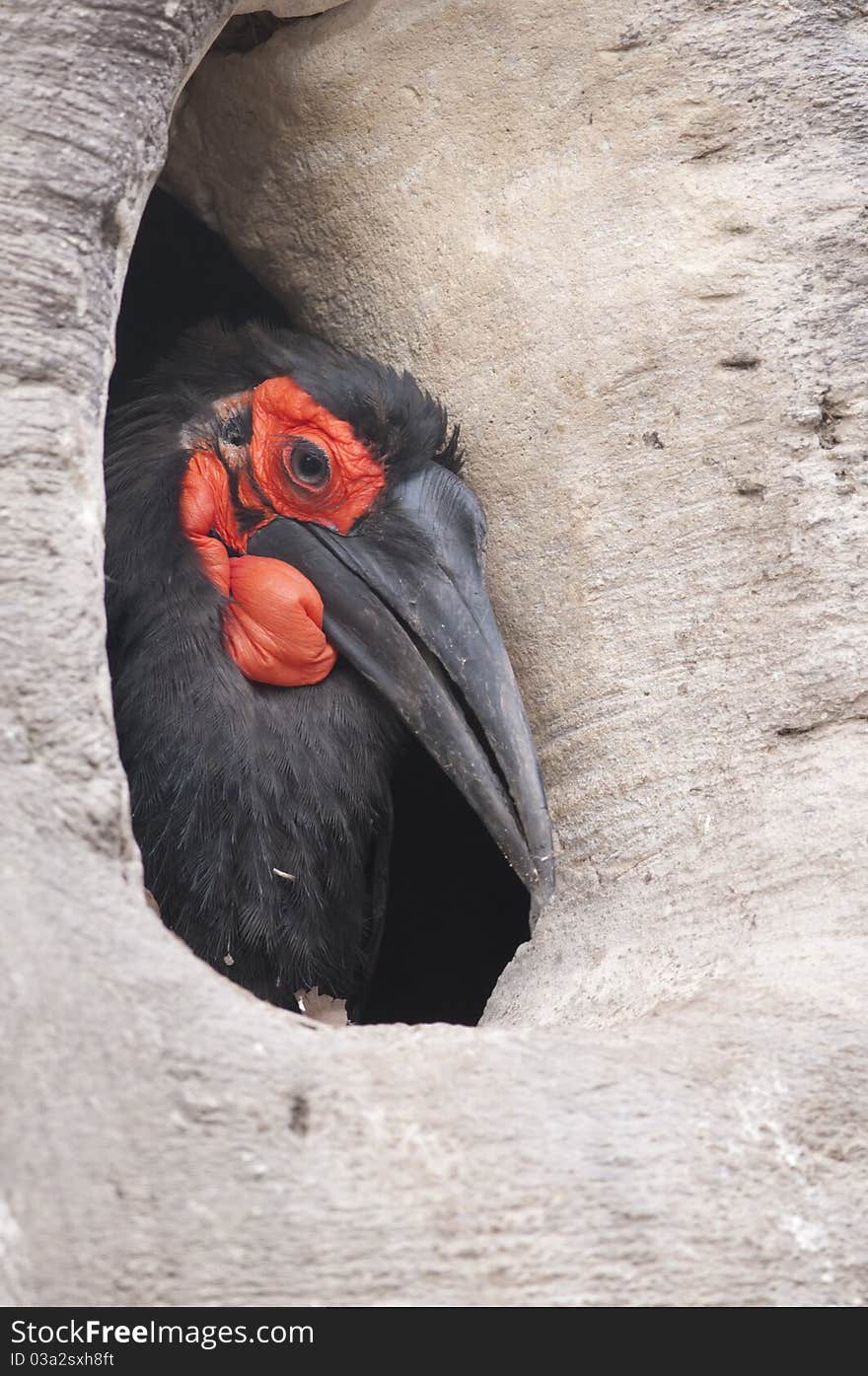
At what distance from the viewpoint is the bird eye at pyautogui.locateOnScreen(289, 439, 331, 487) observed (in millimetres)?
2746

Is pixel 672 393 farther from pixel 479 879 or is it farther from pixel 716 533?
pixel 479 879

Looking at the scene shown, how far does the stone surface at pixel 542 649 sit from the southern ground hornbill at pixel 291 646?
144mm

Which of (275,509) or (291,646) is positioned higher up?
(275,509)

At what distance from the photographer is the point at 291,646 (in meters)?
2.65

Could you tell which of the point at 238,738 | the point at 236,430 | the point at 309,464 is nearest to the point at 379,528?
the point at 309,464

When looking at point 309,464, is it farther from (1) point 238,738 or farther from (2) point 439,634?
(1) point 238,738

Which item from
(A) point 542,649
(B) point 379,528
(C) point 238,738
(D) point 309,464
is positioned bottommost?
(C) point 238,738

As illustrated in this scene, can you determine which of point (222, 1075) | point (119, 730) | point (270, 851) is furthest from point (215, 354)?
point (222, 1075)

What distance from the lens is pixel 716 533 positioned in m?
2.57

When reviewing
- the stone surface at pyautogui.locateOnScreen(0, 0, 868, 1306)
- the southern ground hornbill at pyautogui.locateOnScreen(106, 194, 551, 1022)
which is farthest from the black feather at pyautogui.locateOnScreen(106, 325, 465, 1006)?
the stone surface at pyautogui.locateOnScreen(0, 0, 868, 1306)

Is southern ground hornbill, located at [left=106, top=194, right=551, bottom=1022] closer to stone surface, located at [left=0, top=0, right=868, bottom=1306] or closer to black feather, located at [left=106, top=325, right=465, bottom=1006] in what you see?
black feather, located at [left=106, top=325, right=465, bottom=1006]

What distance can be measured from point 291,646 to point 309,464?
12.7 inches

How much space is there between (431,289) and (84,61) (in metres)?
0.88

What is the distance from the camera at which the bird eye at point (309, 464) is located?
275 centimetres
